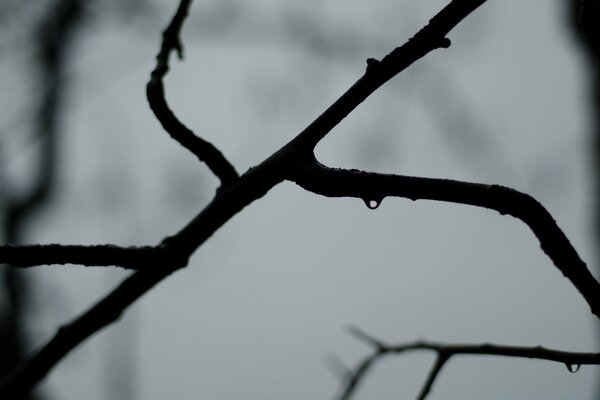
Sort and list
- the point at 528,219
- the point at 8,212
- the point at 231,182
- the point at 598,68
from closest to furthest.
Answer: the point at 528,219 → the point at 231,182 → the point at 598,68 → the point at 8,212

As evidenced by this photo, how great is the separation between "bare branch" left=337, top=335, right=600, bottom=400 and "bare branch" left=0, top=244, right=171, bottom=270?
0.34 meters

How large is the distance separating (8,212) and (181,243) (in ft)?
19.7

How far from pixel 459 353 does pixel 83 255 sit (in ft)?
1.64

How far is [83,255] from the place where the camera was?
2.12ft

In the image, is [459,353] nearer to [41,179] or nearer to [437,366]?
[437,366]

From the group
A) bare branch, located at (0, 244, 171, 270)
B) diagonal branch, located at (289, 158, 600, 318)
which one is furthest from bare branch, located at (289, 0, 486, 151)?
bare branch, located at (0, 244, 171, 270)

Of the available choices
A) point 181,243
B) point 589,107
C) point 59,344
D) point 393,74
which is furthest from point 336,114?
point 589,107

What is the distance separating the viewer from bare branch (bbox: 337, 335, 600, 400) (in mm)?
692

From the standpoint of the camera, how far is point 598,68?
6.45 feet

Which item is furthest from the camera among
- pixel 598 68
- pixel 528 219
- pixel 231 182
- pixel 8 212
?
pixel 8 212

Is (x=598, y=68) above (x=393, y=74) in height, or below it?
above

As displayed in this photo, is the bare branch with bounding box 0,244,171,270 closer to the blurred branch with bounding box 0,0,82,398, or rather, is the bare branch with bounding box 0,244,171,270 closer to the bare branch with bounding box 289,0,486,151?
the bare branch with bounding box 289,0,486,151

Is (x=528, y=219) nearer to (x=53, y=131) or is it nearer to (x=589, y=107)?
(x=589, y=107)

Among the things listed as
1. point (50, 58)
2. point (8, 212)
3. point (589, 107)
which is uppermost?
point (50, 58)
